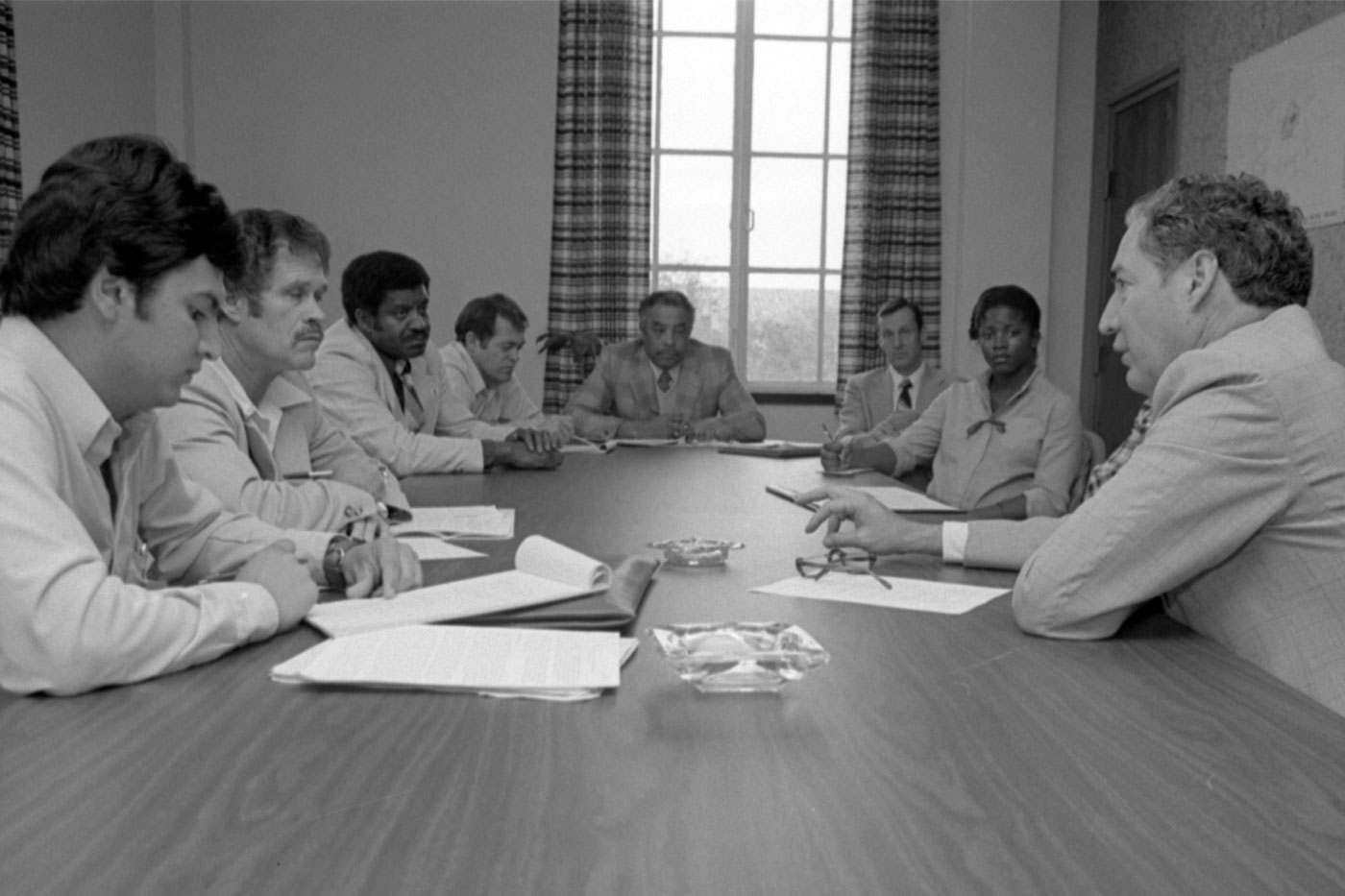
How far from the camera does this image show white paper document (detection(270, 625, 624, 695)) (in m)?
1.19

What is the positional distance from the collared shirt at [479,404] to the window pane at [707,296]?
4.97ft

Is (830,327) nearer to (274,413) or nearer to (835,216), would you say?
(835,216)

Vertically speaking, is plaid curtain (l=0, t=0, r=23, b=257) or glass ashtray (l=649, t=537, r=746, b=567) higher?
plaid curtain (l=0, t=0, r=23, b=257)

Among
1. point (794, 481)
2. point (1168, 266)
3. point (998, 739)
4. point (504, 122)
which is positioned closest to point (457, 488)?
point (794, 481)

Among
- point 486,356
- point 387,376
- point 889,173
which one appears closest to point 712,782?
point 387,376

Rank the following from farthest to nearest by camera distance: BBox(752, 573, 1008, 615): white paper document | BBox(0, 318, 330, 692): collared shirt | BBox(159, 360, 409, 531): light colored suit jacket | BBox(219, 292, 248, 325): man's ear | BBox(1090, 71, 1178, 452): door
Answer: BBox(1090, 71, 1178, 452): door
BBox(219, 292, 248, 325): man's ear
BBox(159, 360, 409, 531): light colored suit jacket
BBox(752, 573, 1008, 615): white paper document
BBox(0, 318, 330, 692): collared shirt

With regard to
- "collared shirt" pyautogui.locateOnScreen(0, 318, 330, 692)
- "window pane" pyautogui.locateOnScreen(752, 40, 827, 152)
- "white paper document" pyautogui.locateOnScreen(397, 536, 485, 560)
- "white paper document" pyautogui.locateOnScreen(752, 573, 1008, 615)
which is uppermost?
"window pane" pyautogui.locateOnScreen(752, 40, 827, 152)

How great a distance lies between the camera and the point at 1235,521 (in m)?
1.48

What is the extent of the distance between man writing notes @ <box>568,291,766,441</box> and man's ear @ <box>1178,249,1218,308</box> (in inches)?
130

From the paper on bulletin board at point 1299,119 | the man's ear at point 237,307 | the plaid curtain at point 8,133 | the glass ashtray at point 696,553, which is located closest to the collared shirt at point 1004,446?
the paper on bulletin board at point 1299,119

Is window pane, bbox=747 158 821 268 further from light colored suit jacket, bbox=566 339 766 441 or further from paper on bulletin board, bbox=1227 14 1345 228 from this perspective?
paper on bulletin board, bbox=1227 14 1345 228

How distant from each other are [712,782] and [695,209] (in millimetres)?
5699

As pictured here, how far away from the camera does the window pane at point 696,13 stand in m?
6.32

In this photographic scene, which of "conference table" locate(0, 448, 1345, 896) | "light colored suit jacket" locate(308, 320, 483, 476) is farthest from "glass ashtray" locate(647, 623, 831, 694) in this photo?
"light colored suit jacket" locate(308, 320, 483, 476)
